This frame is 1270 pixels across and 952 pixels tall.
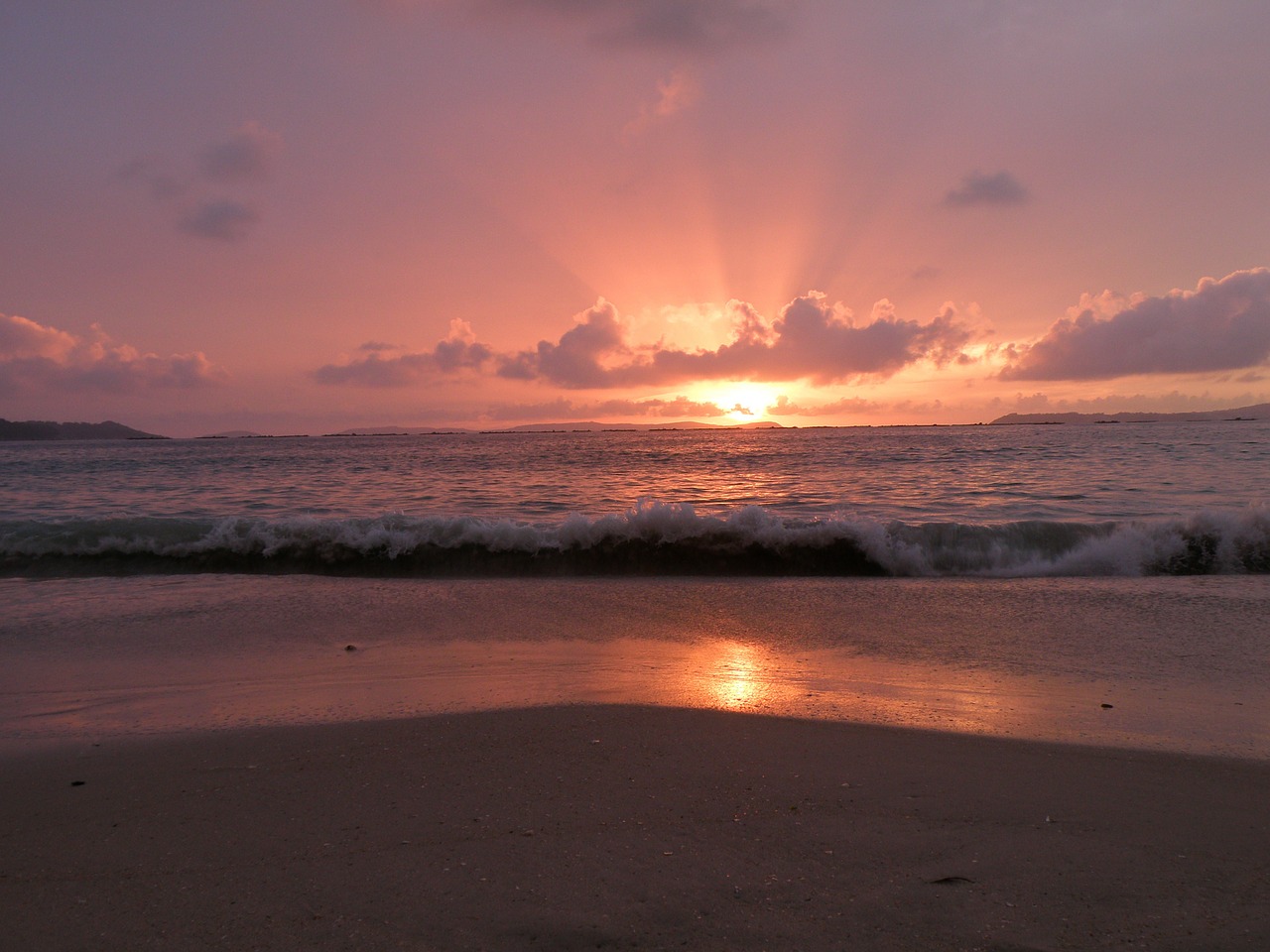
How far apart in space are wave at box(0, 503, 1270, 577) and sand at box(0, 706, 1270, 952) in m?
6.87

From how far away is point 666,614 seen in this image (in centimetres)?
781

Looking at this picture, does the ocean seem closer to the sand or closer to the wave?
the wave

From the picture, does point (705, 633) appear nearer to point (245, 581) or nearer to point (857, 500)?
point (245, 581)

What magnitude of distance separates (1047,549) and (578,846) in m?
10.4

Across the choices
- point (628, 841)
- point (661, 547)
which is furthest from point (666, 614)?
point (628, 841)

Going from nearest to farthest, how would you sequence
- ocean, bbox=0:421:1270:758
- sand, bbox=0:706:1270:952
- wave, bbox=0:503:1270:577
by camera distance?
sand, bbox=0:706:1270:952
ocean, bbox=0:421:1270:758
wave, bbox=0:503:1270:577

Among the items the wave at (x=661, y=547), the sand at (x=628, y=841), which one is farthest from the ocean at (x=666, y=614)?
the sand at (x=628, y=841)

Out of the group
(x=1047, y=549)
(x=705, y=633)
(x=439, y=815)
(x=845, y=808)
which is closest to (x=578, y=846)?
(x=439, y=815)

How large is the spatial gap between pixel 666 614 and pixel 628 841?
479 centimetres

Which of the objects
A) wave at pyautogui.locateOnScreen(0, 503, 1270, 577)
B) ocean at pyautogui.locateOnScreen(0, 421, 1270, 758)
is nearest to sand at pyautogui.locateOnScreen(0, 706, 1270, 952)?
→ ocean at pyautogui.locateOnScreen(0, 421, 1270, 758)

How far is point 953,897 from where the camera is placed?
8.61 ft

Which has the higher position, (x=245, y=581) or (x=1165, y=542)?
(x=1165, y=542)

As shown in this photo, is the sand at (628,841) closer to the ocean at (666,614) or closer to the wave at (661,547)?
the ocean at (666,614)

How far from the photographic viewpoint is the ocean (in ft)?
16.0
